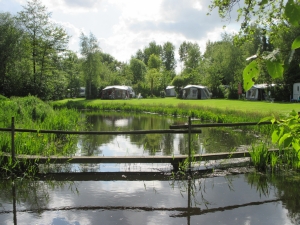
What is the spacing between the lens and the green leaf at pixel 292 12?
4.21ft

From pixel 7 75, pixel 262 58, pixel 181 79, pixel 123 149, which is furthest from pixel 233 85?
pixel 262 58

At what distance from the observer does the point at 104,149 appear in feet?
36.8

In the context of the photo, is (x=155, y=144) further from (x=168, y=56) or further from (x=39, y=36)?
(x=168, y=56)

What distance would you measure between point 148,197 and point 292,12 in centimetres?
487

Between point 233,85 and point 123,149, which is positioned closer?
point 123,149

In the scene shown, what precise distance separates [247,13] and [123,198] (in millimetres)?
11781

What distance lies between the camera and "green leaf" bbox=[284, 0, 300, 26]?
1.28 m

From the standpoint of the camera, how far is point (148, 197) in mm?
5699

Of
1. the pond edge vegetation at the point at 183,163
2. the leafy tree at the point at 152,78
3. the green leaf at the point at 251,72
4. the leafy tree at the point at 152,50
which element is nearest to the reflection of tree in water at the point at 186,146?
the pond edge vegetation at the point at 183,163

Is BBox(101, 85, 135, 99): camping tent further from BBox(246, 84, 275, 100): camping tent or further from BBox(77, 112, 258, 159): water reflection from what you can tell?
BBox(77, 112, 258, 159): water reflection

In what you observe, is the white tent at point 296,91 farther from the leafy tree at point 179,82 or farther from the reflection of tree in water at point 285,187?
the reflection of tree in water at point 285,187

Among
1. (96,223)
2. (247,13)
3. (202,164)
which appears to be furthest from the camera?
(247,13)

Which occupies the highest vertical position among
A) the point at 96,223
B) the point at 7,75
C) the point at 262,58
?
the point at 7,75

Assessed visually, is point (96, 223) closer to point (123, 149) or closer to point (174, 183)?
point (174, 183)
